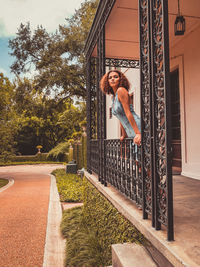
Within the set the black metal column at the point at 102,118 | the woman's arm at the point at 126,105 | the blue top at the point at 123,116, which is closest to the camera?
the woman's arm at the point at 126,105

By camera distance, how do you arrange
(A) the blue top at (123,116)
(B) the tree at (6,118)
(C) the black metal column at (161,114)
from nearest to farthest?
(C) the black metal column at (161,114), (A) the blue top at (123,116), (B) the tree at (6,118)

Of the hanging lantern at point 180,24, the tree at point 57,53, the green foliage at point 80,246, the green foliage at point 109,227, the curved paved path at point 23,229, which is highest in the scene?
the tree at point 57,53

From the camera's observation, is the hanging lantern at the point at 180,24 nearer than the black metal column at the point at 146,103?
No

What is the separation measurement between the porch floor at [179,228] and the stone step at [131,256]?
0.20 m

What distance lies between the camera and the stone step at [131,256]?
1812 millimetres

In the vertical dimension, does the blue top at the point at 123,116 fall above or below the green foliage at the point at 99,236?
above

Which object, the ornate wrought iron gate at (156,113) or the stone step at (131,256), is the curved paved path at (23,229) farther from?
the ornate wrought iron gate at (156,113)

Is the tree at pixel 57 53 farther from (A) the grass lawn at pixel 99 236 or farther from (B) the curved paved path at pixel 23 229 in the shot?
(A) the grass lawn at pixel 99 236

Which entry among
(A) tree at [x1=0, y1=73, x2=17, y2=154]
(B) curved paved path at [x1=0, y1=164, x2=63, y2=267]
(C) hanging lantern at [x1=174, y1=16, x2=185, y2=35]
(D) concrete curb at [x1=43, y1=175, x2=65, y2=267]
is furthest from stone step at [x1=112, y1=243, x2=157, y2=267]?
(A) tree at [x1=0, y1=73, x2=17, y2=154]

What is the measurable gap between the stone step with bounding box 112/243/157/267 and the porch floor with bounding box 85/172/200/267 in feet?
0.64

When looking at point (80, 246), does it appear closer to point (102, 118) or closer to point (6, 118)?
point (102, 118)

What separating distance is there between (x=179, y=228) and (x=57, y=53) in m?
14.1

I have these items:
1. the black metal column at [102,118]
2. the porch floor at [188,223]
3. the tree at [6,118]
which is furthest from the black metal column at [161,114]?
the tree at [6,118]

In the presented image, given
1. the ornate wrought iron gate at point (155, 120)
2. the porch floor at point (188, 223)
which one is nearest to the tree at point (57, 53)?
the porch floor at point (188, 223)
